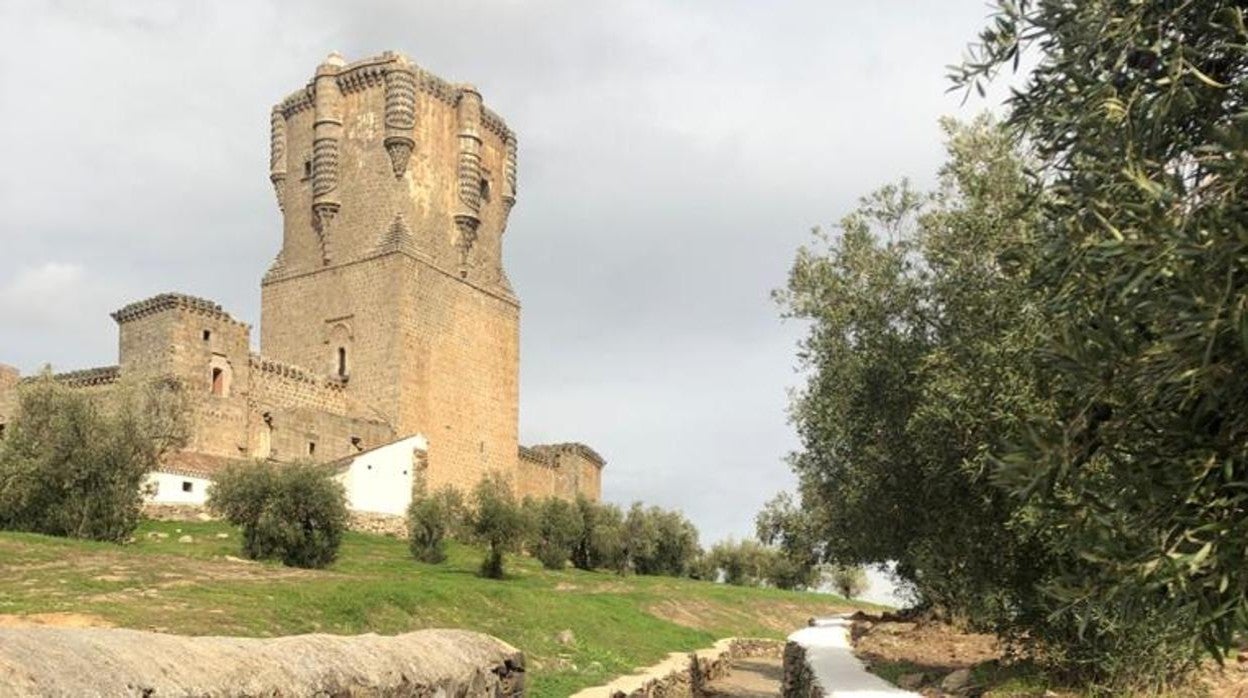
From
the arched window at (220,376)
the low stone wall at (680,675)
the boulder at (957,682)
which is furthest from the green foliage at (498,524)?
the boulder at (957,682)

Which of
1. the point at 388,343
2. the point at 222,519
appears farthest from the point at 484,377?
the point at 222,519

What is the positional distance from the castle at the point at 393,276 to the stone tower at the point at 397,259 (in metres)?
0.07

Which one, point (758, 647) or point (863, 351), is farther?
point (758, 647)

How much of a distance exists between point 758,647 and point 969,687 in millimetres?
22163

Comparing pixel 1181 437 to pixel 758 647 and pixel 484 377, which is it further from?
pixel 484 377

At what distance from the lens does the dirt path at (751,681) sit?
24.0 metres

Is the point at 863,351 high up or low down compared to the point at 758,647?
up

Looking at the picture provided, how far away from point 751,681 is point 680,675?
22.0ft

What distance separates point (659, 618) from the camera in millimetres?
30000

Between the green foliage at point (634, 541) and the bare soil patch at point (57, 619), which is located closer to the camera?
the bare soil patch at point (57, 619)

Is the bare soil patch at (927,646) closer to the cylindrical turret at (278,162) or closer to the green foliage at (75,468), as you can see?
the green foliage at (75,468)

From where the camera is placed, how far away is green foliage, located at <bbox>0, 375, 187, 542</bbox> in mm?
26731

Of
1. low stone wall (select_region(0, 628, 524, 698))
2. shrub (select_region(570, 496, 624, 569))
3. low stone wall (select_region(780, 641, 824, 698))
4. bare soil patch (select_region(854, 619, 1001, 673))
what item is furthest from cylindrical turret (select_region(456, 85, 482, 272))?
low stone wall (select_region(0, 628, 524, 698))

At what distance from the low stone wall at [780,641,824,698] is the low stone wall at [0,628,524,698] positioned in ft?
18.6
